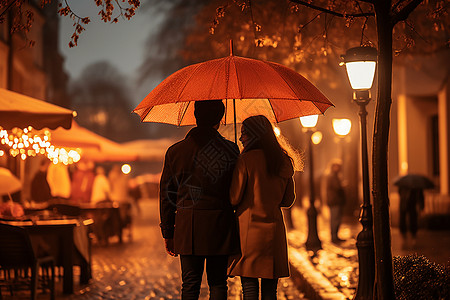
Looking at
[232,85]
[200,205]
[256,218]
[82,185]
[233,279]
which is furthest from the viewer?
[82,185]

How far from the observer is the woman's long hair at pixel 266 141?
571 centimetres

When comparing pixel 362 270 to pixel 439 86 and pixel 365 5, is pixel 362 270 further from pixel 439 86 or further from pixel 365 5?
pixel 439 86

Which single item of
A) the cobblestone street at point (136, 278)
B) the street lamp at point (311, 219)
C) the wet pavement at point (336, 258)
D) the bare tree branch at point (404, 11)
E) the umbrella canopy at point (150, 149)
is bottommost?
the cobblestone street at point (136, 278)

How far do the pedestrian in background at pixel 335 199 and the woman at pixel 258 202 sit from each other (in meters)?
11.0

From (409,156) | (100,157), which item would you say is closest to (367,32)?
(409,156)

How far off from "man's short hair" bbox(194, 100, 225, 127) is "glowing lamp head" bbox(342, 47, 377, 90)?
297 centimetres

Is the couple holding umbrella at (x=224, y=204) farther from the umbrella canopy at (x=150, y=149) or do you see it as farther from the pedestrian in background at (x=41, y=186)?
the umbrella canopy at (x=150, y=149)

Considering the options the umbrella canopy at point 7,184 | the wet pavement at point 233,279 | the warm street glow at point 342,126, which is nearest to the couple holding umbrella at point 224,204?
the wet pavement at point 233,279

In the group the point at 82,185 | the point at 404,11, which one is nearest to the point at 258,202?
the point at 404,11

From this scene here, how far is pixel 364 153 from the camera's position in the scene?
8531 millimetres

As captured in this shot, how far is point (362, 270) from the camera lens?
8.16 meters

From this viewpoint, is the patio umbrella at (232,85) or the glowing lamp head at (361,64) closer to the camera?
the patio umbrella at (232,85)

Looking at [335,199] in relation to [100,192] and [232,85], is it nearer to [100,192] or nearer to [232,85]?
Result: [100,192]

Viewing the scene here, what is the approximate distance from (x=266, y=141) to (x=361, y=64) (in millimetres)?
3015
